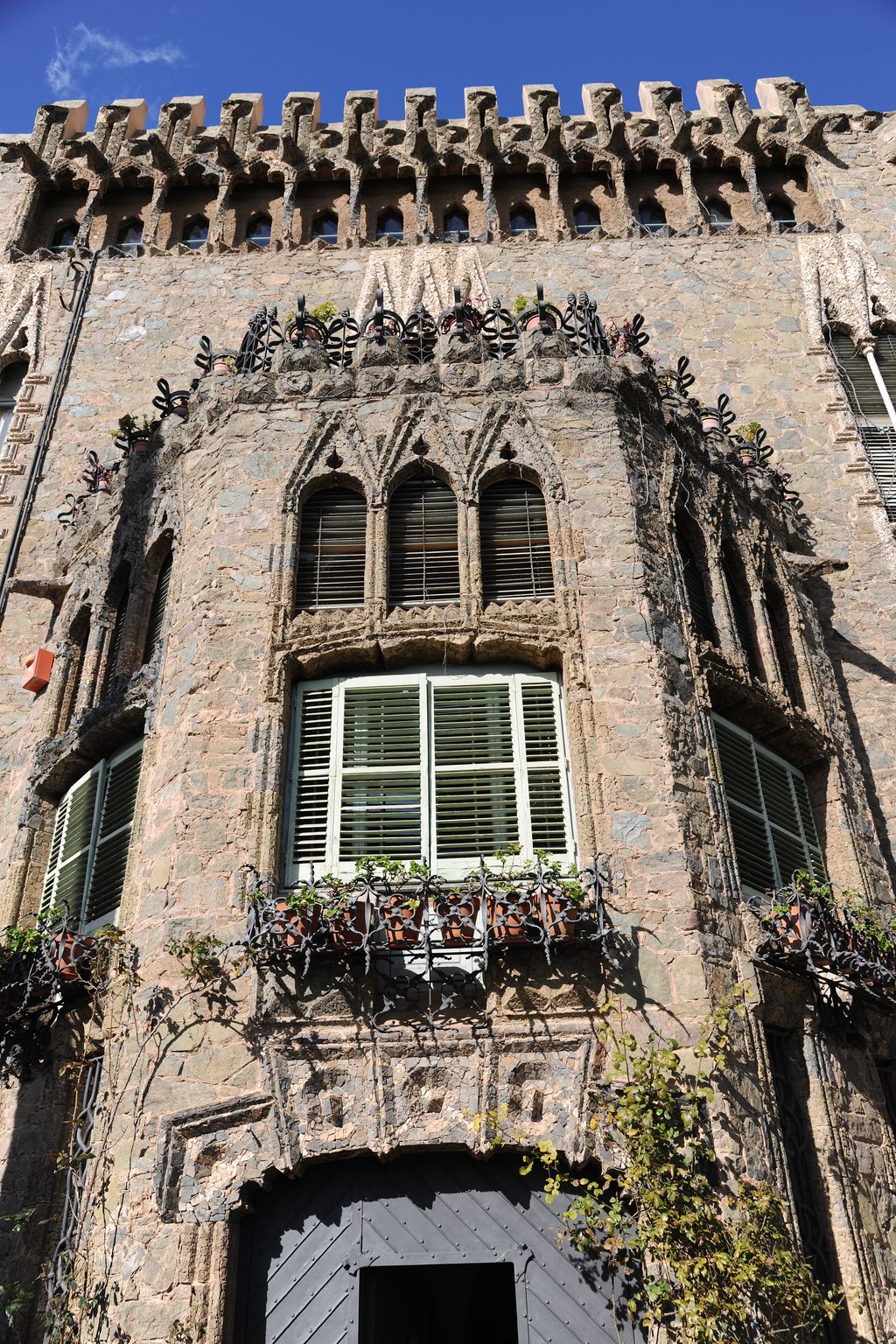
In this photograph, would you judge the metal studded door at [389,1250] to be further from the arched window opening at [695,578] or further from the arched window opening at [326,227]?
the arched window opening at [326,227]

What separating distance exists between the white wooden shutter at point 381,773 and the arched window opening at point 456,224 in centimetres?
1245

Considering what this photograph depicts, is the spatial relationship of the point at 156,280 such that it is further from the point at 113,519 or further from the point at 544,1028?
the point at 544,1028

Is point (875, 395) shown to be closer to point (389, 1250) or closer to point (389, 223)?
point (389, 223)

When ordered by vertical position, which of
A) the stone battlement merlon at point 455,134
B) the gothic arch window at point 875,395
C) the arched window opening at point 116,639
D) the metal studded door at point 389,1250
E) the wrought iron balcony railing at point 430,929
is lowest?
the metal studded door at point 389,1250

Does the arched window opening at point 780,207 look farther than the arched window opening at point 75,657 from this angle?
Yes

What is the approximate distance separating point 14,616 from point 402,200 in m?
10.7

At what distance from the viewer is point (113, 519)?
48.6 ft

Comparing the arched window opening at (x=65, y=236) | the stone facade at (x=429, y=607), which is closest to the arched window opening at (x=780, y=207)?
the stone facade at (x=429, y=607)

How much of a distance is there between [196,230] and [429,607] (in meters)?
13.3

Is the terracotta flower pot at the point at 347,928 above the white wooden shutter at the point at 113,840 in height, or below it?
below

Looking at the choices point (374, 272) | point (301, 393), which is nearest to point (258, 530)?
point (301, 393)

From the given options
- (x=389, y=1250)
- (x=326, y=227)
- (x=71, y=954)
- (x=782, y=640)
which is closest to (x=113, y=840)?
(x=71, y=954)

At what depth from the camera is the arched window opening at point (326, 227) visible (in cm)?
2203

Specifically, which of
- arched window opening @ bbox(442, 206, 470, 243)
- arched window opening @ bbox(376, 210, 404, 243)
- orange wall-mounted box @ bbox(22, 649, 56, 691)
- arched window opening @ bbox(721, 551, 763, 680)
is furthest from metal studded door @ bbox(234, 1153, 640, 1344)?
arched window opening @ bbox(376, 210, 404, 243)
